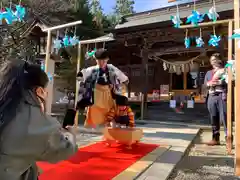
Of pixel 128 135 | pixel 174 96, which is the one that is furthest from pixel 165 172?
pixel 174 96

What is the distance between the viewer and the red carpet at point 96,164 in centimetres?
248

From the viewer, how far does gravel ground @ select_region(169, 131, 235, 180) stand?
283cm

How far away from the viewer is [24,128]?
1.02 metres

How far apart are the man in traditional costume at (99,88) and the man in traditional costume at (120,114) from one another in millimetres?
98

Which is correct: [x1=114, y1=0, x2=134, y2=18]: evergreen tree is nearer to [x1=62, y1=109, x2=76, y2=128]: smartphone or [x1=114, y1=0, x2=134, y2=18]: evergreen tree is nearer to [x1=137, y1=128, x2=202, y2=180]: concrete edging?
[x1=137, y1=128, x2=202, y2=180]: concrete edging

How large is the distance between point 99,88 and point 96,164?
1434 millimetres

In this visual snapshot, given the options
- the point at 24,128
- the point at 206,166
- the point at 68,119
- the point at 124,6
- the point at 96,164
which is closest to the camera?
the point at 24,128

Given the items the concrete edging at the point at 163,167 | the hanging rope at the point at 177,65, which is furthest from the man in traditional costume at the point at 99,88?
the hanging rope at the point at 177,65

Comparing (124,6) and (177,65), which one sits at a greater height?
(124,6)

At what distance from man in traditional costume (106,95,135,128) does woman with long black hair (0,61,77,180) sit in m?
2.80

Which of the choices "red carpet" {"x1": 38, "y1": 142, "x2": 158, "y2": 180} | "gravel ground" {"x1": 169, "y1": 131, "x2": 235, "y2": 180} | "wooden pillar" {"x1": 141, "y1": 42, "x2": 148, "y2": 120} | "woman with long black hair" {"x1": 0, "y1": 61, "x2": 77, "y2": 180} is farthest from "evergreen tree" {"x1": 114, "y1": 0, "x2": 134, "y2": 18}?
"woman with long black hair" {"x1": 0, "y1": 61, "x2": 77, "y2": 180}

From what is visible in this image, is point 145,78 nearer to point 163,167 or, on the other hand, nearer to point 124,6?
point 163,167

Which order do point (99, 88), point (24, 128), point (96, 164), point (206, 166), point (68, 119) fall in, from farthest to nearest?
point (99, 88)
point (206, 166)
point (96, 164)
point (68, 119)
point (24, 128)

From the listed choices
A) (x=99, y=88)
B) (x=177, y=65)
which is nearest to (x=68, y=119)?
(x=99, y=88)
